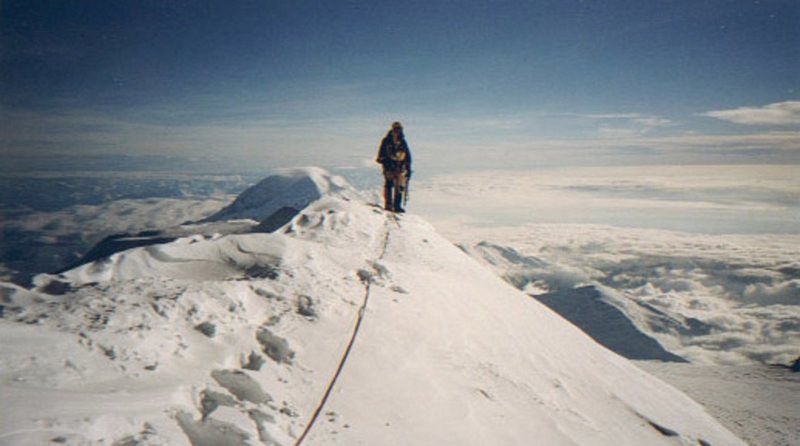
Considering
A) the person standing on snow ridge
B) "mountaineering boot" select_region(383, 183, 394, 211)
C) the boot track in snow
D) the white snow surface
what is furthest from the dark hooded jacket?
the boot track in snow

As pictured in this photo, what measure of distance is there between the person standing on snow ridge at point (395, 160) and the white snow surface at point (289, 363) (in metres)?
6.09

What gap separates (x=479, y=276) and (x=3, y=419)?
9.25 metres

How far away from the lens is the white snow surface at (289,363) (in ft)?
10.8

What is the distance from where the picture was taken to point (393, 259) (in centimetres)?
920

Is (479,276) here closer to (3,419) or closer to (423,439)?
(423,439)

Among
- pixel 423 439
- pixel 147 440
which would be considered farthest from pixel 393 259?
pixel 147 440

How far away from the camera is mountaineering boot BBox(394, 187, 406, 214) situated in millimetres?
14859

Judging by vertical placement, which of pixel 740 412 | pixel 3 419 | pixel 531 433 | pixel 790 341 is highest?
pixel 3 419

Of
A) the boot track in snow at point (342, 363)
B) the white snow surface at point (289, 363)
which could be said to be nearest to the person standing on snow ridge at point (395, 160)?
the white snow surface at point (289, 363)

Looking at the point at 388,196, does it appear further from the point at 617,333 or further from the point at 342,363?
the point at 617,333

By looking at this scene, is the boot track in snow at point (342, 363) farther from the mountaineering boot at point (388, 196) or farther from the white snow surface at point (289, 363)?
the mountaineering boot at point (388, 196)

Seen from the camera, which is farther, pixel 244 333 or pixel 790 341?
pixel 790 341

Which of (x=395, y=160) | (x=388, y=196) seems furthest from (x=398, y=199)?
(x=395, y=160)

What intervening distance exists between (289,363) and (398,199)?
1077 cm
